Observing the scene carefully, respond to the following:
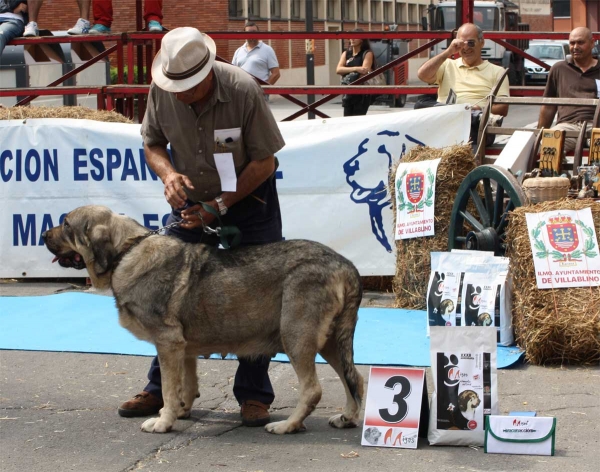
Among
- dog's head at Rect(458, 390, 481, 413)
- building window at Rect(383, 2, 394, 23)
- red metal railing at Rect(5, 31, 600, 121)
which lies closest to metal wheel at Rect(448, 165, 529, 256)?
dog's head at Rect(458, 390, 481, 413)

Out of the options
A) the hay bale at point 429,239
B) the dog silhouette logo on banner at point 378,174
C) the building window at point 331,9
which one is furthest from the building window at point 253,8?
the hay bale at point 429,239

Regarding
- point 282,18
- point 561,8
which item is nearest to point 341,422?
point 282,18

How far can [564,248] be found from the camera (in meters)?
6.55

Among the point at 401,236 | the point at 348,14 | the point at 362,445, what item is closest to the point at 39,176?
the point at 401,236

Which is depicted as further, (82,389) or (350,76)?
(350,76)

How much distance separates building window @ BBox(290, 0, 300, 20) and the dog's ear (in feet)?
122

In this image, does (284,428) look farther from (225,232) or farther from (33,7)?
(33,7)

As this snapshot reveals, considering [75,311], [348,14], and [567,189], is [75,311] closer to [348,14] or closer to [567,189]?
[567,189]

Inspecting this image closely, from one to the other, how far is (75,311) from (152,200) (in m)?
1.34

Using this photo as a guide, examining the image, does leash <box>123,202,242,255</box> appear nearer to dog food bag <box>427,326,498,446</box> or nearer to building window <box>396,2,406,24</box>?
dog food bag <box>427,326,498,446</box>

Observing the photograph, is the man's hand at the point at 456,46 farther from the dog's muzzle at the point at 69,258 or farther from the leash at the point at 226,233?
the dog's muzzle at the point at 69,258

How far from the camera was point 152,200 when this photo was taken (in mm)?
9070

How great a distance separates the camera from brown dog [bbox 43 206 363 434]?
16.4 ft

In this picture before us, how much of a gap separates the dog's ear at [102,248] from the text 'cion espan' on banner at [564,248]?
2.89 metres
